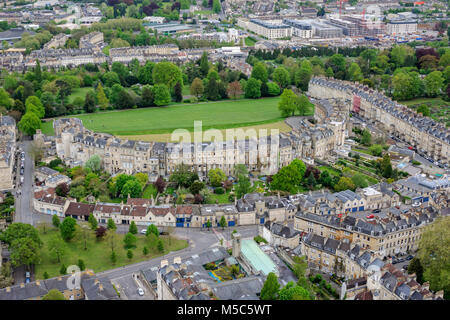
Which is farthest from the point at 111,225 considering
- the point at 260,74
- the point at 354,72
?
the point at 354,72

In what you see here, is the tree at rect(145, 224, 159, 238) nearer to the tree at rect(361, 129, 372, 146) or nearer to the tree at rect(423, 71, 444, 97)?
the tree at rect(361, 129, 372, 146)

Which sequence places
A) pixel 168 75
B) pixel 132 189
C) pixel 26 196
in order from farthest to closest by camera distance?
1. pixel 168 75
2. pixel 26 196
3. pixel 132 189

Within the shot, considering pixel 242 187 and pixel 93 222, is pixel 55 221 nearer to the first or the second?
pixel 93 222

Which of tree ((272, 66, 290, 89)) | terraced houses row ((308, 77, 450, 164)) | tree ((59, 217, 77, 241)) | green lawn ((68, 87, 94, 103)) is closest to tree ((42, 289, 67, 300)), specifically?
tree ((59, 217, 77, 241))

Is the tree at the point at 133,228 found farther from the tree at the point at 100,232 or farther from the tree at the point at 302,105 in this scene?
the tree at the point at 302,105

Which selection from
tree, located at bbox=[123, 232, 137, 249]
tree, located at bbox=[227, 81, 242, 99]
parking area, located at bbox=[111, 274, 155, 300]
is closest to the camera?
parking area, located at bbox=[111, 274, 155, 300]

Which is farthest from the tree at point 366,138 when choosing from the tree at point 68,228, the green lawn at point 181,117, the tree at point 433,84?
the tree at point 68,228
